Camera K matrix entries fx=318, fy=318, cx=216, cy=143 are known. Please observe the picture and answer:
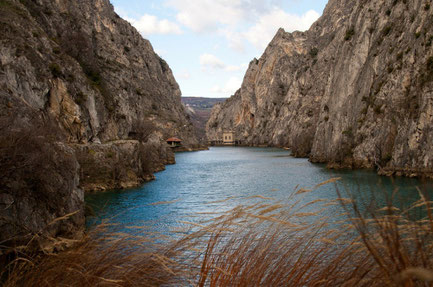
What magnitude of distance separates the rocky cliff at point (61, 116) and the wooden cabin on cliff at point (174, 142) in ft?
21.7

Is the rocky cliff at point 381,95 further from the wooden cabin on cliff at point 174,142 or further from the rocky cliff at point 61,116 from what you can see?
the wooden cabin on cliff at point 174,142

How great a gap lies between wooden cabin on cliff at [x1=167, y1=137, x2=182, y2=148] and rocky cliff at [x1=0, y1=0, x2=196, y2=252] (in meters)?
6.61

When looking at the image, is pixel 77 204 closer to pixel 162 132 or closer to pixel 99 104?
pixel 99 104

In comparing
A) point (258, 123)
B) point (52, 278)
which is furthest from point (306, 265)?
point (258, 123)

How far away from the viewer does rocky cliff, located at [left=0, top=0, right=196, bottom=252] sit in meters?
11.4

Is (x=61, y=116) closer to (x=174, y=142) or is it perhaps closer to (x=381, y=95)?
(x=381, y=95)

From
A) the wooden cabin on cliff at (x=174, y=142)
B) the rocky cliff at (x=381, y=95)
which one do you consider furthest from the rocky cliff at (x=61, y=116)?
the rocky cliff at (x=381, y=95)

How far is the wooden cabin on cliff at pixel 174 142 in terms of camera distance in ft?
352

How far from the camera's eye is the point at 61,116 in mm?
38656

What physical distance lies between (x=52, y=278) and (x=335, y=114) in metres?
60.9

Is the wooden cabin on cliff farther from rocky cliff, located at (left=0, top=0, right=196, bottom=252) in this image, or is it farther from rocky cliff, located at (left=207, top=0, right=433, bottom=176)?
rocky cliff, located at (left=207, top=0, right=433, bottom=176)

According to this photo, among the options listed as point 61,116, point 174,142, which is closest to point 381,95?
point 61,116

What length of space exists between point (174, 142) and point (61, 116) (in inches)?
2799

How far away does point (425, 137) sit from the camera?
1288 inches
